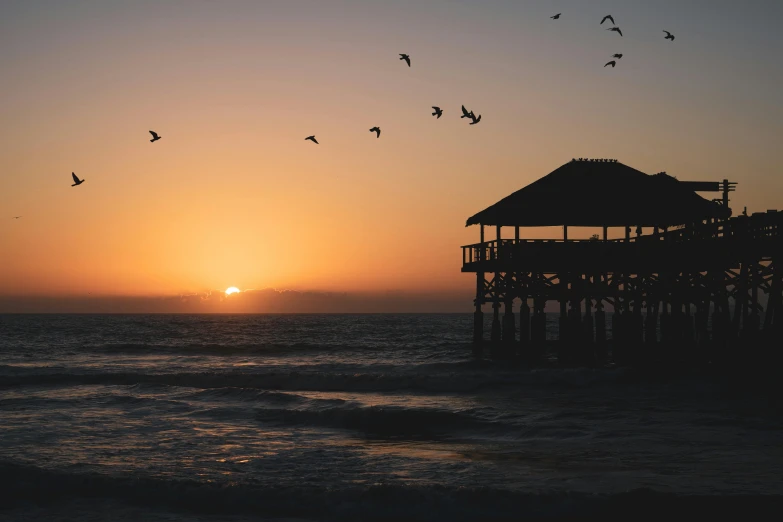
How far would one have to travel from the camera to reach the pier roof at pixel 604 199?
107 ft

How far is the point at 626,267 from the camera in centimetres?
3058

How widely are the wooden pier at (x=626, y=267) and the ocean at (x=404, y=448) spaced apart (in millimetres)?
1891

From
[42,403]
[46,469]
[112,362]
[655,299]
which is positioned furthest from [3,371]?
[655,299]

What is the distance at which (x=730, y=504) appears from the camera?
41.6ft

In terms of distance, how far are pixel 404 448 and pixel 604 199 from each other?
1820 centimetres

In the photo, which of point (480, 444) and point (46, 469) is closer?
point (46, 469)

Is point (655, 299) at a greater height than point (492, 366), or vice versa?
point (655, 299)

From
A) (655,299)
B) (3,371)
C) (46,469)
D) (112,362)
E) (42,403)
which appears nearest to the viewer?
(46,469)

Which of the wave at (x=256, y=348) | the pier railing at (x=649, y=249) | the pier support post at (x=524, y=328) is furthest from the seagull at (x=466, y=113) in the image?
the wave at (x=256, y=348)

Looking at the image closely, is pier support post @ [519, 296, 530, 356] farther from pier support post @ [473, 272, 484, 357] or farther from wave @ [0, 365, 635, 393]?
wave @ [0, 365, 635, 393]

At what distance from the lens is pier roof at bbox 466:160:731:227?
32.7 meters

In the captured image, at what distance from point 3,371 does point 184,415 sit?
21165 millimetres

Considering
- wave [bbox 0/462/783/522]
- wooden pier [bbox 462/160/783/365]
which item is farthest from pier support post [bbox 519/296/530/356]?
wave [bbox 0/462/783/522]

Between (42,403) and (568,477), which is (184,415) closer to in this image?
(42,403)
